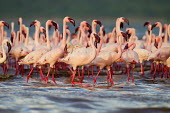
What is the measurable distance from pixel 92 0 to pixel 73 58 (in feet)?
209

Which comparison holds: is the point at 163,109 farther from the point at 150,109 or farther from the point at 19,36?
the point at 19,36

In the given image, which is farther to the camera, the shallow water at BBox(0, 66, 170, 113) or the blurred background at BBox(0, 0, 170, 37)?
the blurred background at BBox(0, 0, 170, 37)

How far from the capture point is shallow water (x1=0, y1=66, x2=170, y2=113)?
328 inches

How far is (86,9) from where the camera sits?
71188 millimetres

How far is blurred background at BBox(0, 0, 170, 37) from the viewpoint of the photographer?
66062mm

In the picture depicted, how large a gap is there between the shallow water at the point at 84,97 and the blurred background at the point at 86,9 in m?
51.3

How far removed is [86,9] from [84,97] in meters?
62.2

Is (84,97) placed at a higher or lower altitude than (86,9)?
lower

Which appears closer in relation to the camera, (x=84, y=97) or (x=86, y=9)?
(x=84, y=97)

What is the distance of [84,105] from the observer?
28.3ft

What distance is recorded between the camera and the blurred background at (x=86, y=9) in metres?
66.1

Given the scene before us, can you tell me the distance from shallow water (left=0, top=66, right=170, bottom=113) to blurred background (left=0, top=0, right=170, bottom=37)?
51264 mm

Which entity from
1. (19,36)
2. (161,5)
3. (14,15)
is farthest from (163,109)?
(161,5)

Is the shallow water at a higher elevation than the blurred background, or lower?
lower
